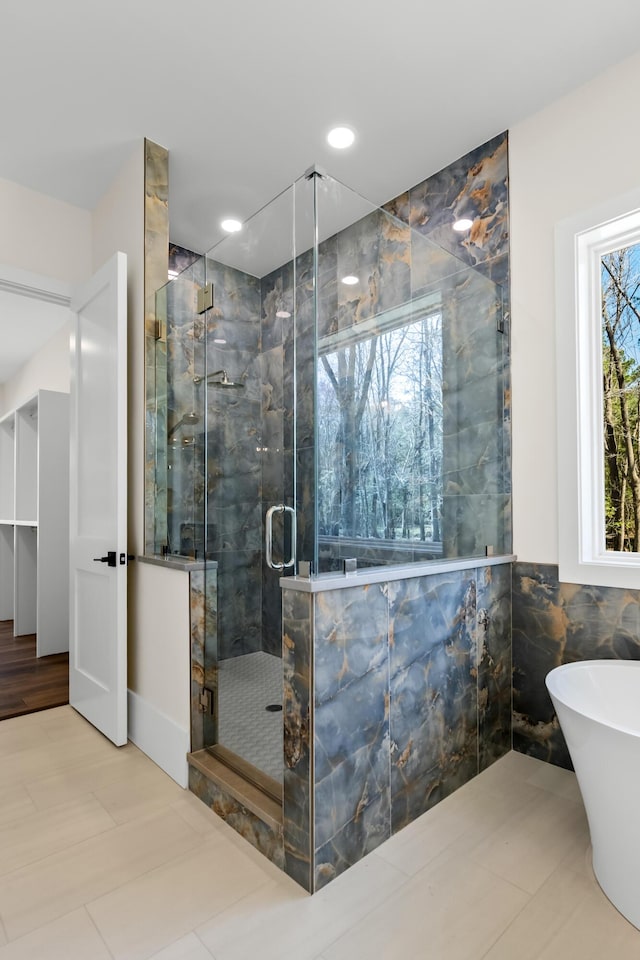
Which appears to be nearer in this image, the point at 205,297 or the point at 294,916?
the point at 294,916

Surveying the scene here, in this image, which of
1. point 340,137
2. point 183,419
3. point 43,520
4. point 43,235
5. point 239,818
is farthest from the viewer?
point 43,520

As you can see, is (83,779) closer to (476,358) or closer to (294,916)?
(294,916)

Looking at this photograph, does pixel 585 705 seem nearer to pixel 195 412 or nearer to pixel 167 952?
pixel 167 952

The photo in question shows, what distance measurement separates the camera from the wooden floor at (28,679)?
113 inches

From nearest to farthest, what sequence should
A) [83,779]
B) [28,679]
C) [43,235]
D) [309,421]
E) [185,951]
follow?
[185,951]
[309,421]
[83,779]
[43,235]
[28,679]

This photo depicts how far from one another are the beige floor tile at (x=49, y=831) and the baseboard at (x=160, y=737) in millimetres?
288

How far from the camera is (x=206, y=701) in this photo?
206 cm

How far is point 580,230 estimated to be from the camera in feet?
6.96

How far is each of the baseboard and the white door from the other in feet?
0.23

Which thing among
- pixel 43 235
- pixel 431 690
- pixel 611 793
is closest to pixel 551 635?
pixel 431 690

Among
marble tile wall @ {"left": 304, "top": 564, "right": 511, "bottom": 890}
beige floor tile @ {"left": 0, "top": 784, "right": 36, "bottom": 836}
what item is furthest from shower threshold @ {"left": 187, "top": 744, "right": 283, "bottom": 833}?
beige floor tile @ {"left": 0, "top": 784, "right": 36, "bottom": 836}

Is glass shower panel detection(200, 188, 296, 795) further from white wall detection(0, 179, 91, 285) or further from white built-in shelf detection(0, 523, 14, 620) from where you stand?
white built-in shelf detection(0, 523, 14, 620)

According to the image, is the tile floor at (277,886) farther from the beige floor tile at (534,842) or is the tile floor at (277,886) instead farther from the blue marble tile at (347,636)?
the blue marble tile at (347,636)

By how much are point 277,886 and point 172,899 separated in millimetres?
290
